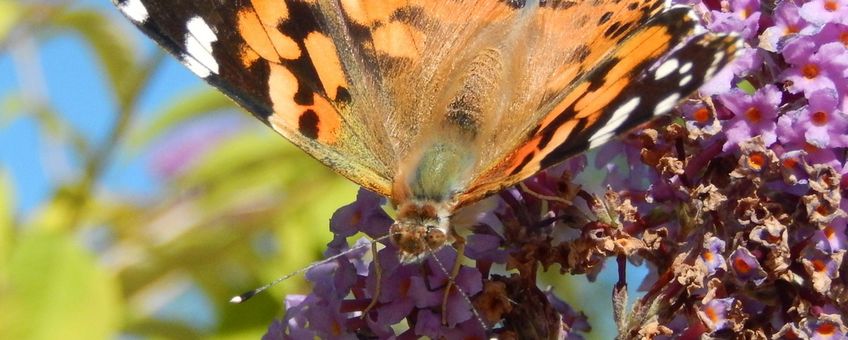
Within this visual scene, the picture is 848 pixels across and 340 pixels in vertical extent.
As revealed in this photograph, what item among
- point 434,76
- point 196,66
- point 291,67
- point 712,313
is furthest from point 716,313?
point 196,66

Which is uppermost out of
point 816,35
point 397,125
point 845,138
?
point 397,125

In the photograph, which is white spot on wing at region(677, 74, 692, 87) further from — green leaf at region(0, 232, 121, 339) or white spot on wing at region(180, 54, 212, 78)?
green leaf at region(0, 232, 121, 339)

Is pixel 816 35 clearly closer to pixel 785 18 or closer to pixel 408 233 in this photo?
pixel 785 18

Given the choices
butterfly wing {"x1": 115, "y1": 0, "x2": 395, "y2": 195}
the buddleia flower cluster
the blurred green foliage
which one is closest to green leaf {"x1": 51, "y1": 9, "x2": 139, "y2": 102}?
the blurred green foliage

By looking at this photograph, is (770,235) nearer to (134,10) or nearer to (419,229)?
(419,229)

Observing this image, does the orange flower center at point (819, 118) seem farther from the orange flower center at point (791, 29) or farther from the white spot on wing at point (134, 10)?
the white spot on wing at point (134, 10)

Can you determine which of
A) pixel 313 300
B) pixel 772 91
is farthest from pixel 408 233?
pixel 772 91
